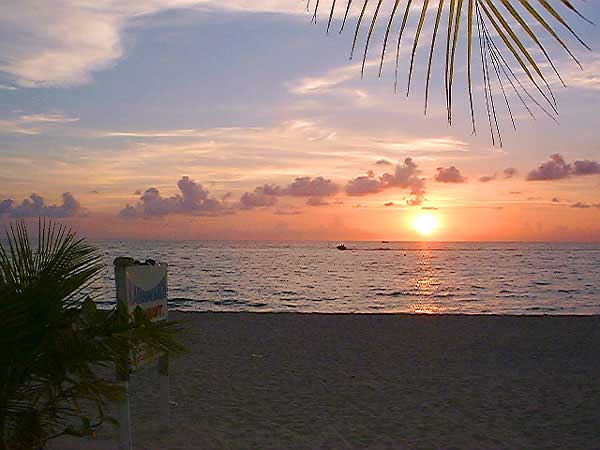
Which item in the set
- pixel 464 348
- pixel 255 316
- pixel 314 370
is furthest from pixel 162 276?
pixel 255 316

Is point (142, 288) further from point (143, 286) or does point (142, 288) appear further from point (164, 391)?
point (164, 391)

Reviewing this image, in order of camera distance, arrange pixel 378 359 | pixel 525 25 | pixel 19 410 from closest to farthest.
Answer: pixel 525 25 < pixel 19 410 < pixel 378 359

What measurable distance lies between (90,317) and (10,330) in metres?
0.44

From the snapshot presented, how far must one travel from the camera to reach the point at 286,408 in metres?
6.78

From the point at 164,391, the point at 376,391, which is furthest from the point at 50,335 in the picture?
the point at 376,391

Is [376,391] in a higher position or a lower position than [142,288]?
lower

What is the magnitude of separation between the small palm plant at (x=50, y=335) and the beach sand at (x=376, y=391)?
1.69 feet

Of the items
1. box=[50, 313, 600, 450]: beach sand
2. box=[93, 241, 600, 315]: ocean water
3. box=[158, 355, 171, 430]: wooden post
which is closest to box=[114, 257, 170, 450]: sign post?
box=[158, 355, 171, 430]: wooden post

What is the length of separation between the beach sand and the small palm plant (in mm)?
514

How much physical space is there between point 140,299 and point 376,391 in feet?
11.7

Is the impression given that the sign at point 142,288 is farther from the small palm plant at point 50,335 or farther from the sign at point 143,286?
the small palm plant at point 50,335

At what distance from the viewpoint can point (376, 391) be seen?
25.0 feet

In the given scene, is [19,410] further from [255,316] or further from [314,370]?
[255,316]

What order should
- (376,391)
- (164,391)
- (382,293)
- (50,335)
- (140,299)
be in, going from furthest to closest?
(382,293), (376,391), (164,391), (140,299), (50,335)
